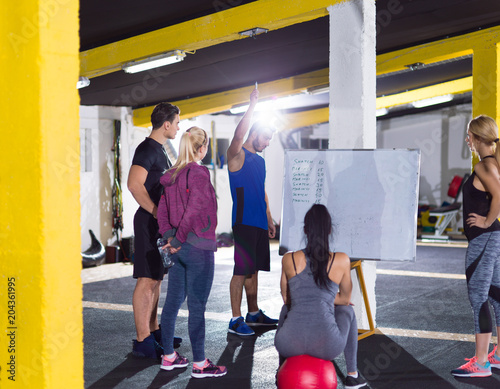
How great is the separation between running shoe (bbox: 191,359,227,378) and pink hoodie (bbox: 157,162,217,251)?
0.73 m

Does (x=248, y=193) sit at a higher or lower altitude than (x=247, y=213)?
higher

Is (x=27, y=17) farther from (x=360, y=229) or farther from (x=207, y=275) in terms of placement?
(x=360, y=229)

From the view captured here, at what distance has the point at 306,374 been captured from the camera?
2.93 metres

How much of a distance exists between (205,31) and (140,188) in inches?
98.3

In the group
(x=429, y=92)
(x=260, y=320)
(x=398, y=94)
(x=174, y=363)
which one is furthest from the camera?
(x=398, y=94)

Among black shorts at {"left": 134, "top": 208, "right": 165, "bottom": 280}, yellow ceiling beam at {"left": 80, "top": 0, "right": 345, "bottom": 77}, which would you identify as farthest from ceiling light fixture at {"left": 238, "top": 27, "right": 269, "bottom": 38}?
black shorts at {"left": 134, "top": 208, "right": 165, "bottom": 280}

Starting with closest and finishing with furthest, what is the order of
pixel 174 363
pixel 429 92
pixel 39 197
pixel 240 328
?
pixel 39 197 → pixel 174 363 → pixel 240 328 → pixel 429 92

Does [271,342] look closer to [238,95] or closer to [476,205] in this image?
[476,205]

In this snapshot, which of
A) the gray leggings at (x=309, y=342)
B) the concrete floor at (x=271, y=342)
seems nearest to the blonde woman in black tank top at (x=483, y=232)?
the concrete floor at (x=271, y=342)

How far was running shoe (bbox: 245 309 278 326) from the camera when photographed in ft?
16.6

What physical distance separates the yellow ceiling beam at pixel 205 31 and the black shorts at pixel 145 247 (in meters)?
2.25

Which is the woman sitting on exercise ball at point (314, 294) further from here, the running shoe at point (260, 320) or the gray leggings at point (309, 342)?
the running shoe at point (260, 320)

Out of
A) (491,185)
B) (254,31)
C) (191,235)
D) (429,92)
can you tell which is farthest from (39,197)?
(429,92)

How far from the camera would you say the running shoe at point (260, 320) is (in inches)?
199
